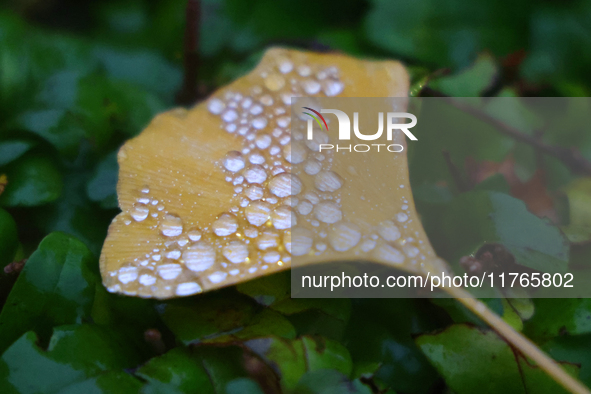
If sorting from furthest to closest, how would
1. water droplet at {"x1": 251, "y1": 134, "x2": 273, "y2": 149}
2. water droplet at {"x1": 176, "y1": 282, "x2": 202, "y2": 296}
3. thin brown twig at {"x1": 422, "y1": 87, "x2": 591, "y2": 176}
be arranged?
thin brown twig at {"x1": 422, "y1": 87, "x2": 591, "y2": 176} → water droplet at {"x1": 251, "y1": 134, "x2": 273, "y2": 149} → water droplet at {"x1": 176, "y1": 282, "x2": 202, "y2": 296}

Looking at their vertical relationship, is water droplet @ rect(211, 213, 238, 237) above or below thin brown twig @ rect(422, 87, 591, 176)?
below

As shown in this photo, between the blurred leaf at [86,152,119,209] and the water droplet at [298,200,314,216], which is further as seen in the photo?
the blurred leaf at [86,152,119,209]

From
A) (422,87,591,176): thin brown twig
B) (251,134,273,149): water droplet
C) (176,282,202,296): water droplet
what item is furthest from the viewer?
(422,87,591,176): thin brown twig

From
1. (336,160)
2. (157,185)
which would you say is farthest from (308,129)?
(157,185)

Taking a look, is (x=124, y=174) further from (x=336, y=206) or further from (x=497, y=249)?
(x=497, y=249)

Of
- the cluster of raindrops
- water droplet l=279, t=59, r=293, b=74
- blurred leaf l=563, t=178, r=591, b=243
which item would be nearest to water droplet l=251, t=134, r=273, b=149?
the cluster of raindrops

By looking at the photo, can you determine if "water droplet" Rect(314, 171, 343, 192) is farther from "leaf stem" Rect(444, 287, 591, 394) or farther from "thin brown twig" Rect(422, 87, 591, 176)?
"thin brown twig" Rect(422, 87, 591, 176)

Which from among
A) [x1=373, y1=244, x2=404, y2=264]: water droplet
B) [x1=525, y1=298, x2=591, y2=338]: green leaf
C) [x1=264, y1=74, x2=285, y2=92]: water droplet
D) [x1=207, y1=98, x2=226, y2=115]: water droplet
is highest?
[x1=264, y1=74, x2=285, y2=92]: water droplet
